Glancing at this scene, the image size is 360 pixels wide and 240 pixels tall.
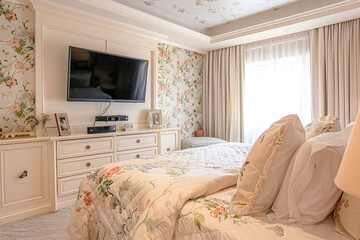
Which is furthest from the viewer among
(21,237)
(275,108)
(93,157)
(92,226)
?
(275,108)

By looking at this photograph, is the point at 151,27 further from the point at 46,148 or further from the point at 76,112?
the point at 46,148

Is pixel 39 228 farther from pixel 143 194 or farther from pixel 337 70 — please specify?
pixel 337 70

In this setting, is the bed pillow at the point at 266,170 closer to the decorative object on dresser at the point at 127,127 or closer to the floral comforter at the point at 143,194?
→ the floral comforter at the point at 143,194

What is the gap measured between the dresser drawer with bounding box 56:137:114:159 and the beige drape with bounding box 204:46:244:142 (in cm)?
239

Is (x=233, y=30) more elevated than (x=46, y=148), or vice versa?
(x=233, y=30)

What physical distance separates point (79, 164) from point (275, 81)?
129 inches

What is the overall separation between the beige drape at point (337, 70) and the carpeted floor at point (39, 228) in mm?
3605

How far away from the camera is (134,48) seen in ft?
12.2

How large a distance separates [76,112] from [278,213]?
2.81 m

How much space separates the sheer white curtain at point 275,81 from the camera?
3.73 m

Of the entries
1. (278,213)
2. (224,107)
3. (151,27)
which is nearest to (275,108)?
(224,107)

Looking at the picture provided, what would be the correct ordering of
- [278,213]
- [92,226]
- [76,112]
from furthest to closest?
[76,112] < [92,226] < [278,213]

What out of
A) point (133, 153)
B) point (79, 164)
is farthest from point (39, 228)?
point (133, 153)

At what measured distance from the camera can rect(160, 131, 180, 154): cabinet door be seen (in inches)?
146
